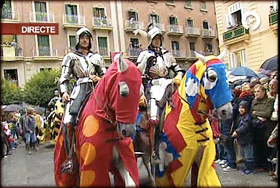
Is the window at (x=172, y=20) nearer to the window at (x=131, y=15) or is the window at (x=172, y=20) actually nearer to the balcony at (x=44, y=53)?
the window at (x=131, y=15)

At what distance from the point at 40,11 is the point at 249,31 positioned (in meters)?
14.7

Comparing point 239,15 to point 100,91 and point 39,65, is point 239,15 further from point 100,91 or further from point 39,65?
point 100,91

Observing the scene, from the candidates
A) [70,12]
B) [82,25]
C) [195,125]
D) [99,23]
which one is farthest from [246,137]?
[82,25]

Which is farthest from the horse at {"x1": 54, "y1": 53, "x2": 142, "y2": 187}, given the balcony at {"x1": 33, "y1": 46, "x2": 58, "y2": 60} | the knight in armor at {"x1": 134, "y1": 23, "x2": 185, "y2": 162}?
the balcony at {"x1": 33, "y1": 46, "x2": 58, "y2": 60}

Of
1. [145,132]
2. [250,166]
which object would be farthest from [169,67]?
[250,166]

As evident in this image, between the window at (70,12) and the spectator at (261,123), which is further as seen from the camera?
the window at (70,12)

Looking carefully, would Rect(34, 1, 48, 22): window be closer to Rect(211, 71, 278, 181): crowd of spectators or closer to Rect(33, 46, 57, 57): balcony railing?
Rect(33, 46, 57, 57): balcony railing

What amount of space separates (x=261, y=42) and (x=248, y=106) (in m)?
13.0

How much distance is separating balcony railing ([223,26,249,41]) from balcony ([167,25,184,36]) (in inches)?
408

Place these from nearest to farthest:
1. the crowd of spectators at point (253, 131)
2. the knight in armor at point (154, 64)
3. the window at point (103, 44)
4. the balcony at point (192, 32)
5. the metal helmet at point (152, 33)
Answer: the knight in armor at point (154, 64), the metal helmet at point (152, 33), the crowd of spectators at point (253, 131), the window at point (103, 44), the balcony at point (192, 32)

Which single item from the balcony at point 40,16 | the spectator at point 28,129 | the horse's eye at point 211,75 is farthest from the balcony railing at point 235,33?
the horse's eye at point 211,75

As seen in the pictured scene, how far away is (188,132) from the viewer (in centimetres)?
461

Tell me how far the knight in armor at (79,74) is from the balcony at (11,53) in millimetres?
23188

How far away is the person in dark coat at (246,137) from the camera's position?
6.97 meters
